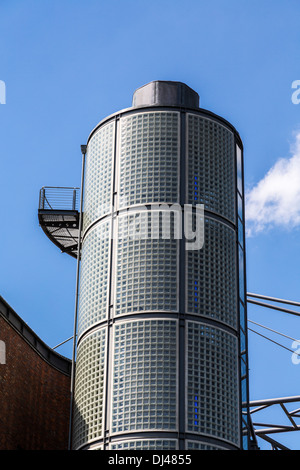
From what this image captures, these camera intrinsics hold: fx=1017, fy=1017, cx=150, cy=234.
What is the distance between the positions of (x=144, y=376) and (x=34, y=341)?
8.64 metres

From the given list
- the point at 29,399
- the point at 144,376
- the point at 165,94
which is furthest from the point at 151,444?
the point at 165,94

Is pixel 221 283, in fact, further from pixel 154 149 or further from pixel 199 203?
pixel 154 149

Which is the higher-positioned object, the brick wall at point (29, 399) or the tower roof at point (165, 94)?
the tower roof at point (165, 94)

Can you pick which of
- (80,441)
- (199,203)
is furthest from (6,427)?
(199,203)

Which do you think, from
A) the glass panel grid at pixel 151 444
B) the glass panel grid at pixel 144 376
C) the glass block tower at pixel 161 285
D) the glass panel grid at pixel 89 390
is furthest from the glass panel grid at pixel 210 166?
the glass panel grid at pixel 151 444

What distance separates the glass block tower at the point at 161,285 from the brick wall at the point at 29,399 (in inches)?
113

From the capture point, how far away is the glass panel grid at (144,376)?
38656mm

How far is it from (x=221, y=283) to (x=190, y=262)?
1620mm

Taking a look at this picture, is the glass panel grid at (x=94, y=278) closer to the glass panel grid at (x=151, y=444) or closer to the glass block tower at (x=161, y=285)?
the glass block tower at (x=161, y=285)

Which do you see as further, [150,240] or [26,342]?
[26,342]

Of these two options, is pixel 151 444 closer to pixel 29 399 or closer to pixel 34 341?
pixel 29 399

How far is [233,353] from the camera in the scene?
41.6 m

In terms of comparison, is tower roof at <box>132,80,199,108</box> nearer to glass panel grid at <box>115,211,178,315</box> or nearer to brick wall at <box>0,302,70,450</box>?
glass panel grid at <box>115,211,178,315</box>

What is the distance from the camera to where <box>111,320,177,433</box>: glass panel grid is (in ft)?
127
